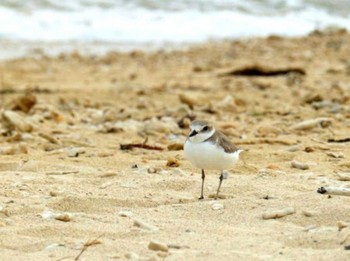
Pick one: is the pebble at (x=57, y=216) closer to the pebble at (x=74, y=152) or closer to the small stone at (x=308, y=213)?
the small stone at (x=308, y=213)

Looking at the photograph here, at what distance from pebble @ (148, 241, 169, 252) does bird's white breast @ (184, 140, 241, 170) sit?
3.49ft

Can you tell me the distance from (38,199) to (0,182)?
52 centimetres

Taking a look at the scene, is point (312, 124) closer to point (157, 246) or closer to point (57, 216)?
point (57, 216)

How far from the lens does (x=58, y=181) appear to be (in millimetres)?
5352

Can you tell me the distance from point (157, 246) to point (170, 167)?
1.95 m

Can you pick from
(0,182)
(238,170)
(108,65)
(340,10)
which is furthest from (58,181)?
(340,10)

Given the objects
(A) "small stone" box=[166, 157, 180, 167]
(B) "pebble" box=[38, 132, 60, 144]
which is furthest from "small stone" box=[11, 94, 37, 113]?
(A) "small stone" box=[166, 157, 180, 167]

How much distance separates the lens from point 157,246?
383 cm

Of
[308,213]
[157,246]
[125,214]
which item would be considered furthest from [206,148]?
[157,246]

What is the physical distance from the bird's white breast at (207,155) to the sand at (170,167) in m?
Result: 0.21

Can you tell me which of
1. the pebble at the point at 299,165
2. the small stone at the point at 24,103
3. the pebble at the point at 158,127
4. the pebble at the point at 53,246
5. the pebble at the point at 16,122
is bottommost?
the small stone at the point at 24,103

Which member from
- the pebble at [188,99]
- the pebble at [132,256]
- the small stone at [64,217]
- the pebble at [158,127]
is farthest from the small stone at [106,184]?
the pebble at [188,99]

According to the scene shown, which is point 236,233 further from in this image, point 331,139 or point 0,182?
point 331,139

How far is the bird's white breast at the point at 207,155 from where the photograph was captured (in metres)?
4.82
